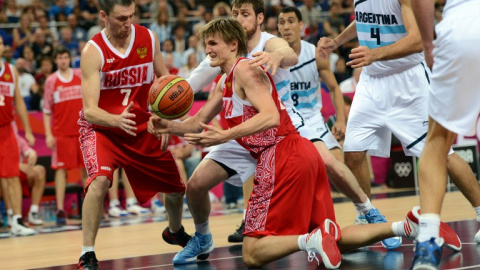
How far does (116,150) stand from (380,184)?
795cm

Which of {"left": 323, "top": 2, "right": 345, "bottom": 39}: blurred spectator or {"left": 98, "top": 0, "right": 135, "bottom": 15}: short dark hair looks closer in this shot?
{"left": 98, "top": 0, "right": 135, "bottom": 15}: short dark hair

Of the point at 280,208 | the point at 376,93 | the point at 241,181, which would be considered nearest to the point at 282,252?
the point at 280,208

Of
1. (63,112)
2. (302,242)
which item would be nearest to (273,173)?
(302,242)

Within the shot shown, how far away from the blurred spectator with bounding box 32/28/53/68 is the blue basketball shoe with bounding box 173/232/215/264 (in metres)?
8.93

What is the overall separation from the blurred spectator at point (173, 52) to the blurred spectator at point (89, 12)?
5.90ft

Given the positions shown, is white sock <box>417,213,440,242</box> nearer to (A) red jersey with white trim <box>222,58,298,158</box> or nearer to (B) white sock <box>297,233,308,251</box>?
(B) white sock <box>297,233,308,251</box>

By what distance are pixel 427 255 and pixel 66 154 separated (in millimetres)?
7582

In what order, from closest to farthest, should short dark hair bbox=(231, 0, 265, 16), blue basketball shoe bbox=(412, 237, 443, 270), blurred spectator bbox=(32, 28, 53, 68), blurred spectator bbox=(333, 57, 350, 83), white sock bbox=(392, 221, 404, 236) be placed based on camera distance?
blue basketball shoe bbox=(412, 237, 443, 270) → white sock bbox=(392, 221, 404, 236) → short dark hair bbox=(231, 0, 265, 16) → blurred spectator bbox=(32, 28, 53, 68) → blurred spectator bbox=(333, 57, 350, 83)

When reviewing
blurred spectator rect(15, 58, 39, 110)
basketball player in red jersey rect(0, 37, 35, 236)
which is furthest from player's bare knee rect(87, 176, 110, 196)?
blurred spectator rect(15, 58, 39, 110)

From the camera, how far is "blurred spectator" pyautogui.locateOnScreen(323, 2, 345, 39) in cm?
1636

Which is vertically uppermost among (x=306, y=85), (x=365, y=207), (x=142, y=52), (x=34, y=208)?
(x=142, y=52)

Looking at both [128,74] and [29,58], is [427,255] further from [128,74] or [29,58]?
[29,58]

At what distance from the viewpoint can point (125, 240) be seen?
7961 mm

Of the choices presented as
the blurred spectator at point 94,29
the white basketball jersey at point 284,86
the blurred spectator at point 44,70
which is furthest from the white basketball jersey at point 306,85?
the blurred spectator at point 94,29
